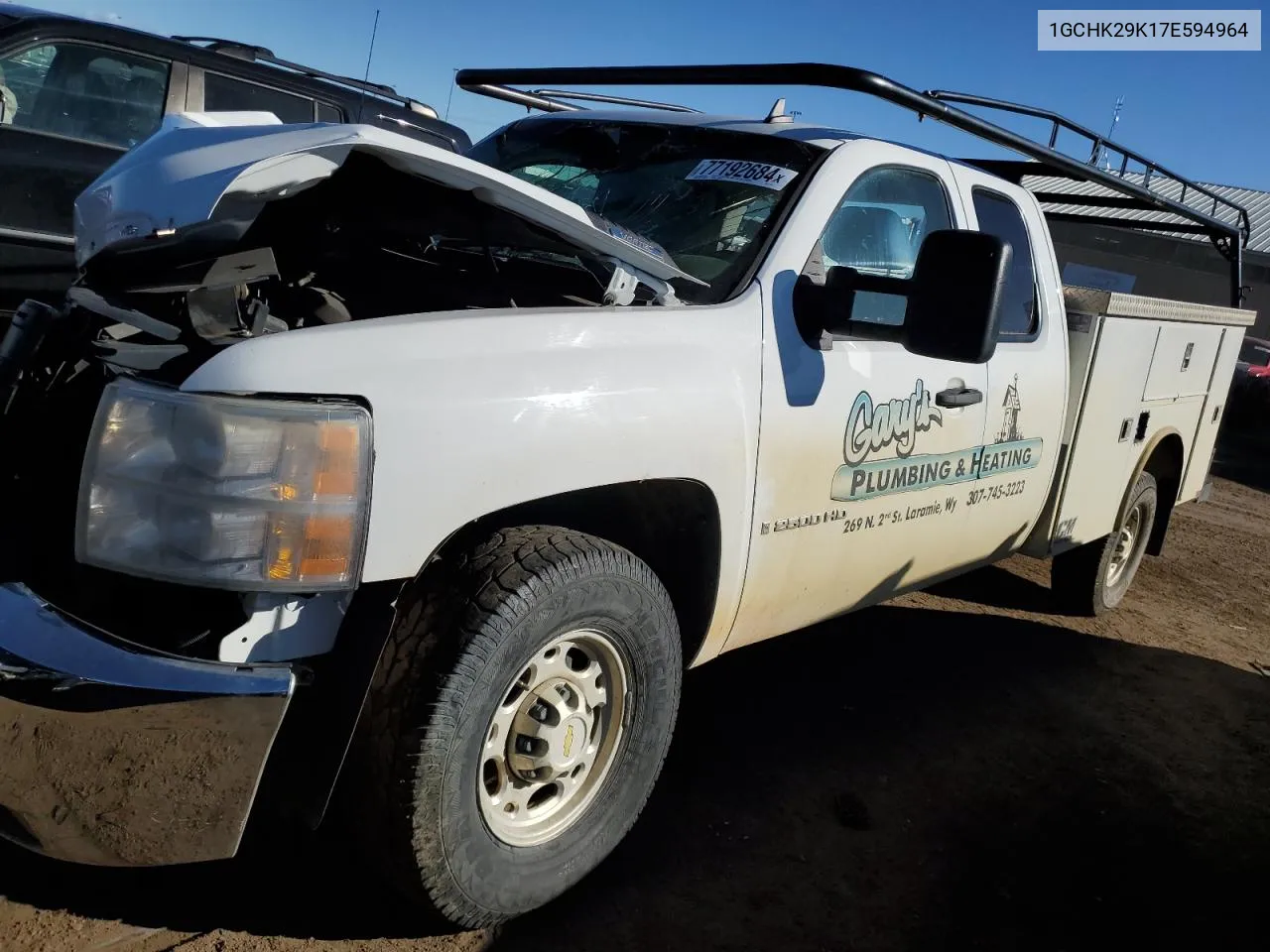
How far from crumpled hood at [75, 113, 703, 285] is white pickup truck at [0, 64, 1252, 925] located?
0.04ft

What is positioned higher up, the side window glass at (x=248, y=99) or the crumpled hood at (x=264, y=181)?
the side window glass at (x=248, y=99)

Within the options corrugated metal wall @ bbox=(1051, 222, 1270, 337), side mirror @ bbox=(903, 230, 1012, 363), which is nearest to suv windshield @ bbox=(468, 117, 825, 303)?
side mirror @ bbox=(903, 230, 1012, 363)

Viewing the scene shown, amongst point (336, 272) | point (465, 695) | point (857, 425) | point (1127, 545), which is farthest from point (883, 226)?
point (1127, 545)

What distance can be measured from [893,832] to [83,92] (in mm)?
5452

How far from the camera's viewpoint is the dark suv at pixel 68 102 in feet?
17.9

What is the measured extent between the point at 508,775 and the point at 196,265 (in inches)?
57.4

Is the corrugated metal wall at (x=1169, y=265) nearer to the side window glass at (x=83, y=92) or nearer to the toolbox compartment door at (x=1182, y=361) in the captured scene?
the toolbox compartment door at (x=1182, y=361)

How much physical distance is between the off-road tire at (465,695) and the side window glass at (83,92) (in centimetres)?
466

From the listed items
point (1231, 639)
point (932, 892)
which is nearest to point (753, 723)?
point (932, 892)

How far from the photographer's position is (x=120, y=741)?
190 cm

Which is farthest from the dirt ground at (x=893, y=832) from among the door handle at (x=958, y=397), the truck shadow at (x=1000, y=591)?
the door handle at (x=958, y=397)

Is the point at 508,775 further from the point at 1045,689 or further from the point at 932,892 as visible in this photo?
the point at 1045,689

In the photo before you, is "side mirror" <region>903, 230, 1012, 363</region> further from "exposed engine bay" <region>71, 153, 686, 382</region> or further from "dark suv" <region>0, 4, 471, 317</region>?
"dark suv" <region>0, 4, 471, 317</region>

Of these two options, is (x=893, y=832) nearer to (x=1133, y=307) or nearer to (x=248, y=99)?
(x=1133, y=307)
